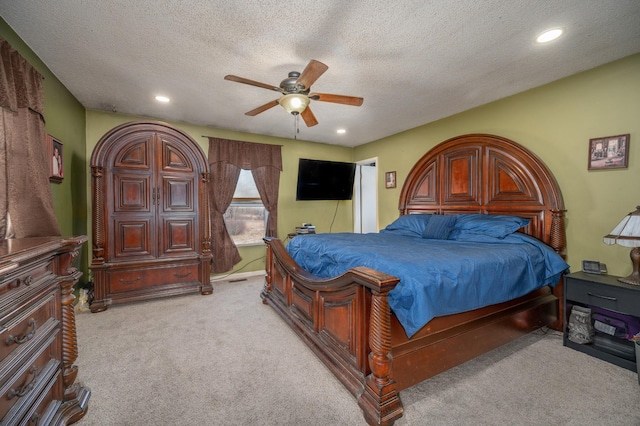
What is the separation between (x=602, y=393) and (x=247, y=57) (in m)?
3.60

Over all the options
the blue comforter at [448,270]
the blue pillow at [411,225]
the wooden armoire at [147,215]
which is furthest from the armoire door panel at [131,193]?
the blue pillow at [411,225]

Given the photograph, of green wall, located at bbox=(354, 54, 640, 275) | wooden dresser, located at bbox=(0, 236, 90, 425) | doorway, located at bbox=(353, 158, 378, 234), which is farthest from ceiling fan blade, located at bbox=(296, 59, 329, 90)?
doorway, located at bbox=(353, 158, 378, 234)

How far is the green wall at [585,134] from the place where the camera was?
233 centimetres

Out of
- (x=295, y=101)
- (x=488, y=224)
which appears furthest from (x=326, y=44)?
(x=488, y=224)

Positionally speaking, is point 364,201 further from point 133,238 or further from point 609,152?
point 133,238

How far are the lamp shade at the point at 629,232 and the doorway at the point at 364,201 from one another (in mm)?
3893

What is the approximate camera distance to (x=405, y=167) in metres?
4.56

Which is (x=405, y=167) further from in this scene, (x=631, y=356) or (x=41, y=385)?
(x=41, y=385)

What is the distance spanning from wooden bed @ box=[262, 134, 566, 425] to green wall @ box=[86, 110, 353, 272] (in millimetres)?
1691

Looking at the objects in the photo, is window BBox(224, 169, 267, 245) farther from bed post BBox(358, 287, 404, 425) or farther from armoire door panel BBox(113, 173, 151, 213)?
bed post BBox(358, 287, 404, 425)

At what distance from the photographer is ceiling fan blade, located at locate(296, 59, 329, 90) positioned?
1892mm

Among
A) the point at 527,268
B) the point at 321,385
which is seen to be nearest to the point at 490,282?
the point at 527,268

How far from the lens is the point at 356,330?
5.63 feet

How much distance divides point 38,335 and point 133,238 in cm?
231
